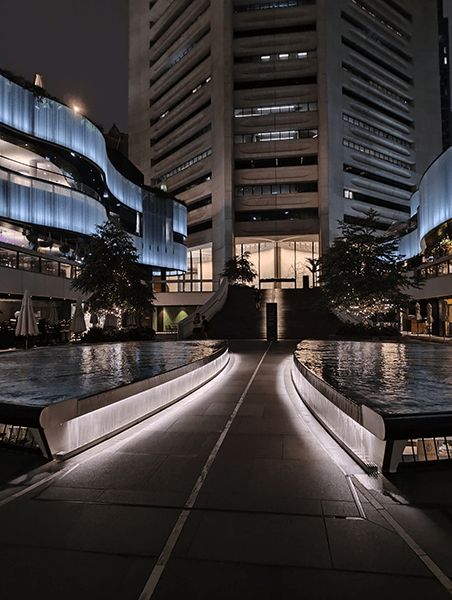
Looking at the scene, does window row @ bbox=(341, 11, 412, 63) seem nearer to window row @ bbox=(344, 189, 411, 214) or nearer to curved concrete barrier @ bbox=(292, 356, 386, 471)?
window row @ bbox=(344, 189, 411, 214)

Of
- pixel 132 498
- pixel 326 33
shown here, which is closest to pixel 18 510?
pixel 132 498

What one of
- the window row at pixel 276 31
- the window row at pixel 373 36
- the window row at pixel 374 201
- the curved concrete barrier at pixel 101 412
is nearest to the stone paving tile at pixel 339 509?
the curved concrete barrier at pixel 101 412

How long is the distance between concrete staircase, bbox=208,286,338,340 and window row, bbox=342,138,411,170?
27.4 m

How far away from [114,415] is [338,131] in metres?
52.0

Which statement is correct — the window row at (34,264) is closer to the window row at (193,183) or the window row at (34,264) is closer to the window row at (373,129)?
the window row at (193,183)

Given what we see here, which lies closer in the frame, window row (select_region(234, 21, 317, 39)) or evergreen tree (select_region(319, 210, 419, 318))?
evergreen tree (select_region(319, 210, 419, 318))

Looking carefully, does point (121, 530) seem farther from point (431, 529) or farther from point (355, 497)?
point (431, 529)

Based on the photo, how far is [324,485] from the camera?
4.39 m

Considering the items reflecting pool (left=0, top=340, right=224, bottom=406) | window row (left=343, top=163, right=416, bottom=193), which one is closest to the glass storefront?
window row (left=343, top=163, right=416, bottom=193)

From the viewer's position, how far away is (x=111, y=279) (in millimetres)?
20938

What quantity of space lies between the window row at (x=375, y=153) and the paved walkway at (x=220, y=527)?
5375 centimetres

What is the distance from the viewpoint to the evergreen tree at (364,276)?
20656mm

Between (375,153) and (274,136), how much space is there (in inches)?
602

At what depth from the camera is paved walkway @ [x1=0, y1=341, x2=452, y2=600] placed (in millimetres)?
2723
